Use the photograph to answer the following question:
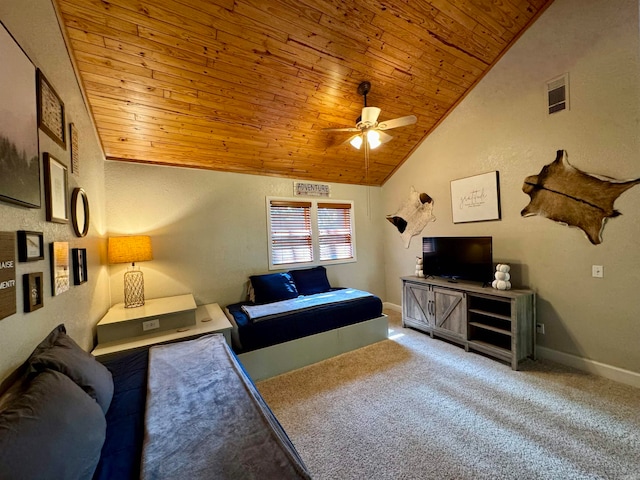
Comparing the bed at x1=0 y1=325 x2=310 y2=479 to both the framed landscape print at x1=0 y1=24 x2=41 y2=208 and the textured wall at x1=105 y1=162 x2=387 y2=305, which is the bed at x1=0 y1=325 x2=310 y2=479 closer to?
the framed landscape print at x1=0 y1=24 x2=41 y2=208

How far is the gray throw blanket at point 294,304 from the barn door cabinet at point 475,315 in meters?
0.81

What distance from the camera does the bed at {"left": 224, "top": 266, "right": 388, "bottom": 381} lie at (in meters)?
2.66

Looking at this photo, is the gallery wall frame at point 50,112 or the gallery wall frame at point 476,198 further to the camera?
Result: the gallery wall frame at point 476,198

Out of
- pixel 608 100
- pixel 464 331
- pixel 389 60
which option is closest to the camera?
pixel 608 100

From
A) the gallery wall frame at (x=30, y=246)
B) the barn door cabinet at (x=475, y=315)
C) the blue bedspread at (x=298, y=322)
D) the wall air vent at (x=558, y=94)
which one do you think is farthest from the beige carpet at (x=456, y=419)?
the wall air vent at (x=558, y=94)

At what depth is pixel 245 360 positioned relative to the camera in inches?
101

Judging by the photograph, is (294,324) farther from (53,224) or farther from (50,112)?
(50,112)

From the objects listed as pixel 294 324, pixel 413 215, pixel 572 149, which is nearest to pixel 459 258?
pixel 413 215

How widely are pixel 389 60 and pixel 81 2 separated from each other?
8.49 feet

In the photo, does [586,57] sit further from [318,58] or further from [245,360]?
[245,360]

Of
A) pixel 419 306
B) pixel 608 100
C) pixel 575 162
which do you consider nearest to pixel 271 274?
pixel 419 306

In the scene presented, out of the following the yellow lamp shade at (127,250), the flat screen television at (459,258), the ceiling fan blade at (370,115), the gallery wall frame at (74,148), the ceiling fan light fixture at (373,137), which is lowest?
the flat screen television at (459,258)

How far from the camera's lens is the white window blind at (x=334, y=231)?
14.6 ft

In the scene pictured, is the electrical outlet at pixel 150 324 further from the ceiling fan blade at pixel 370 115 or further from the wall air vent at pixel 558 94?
the wall air vent at pixel 558 94
